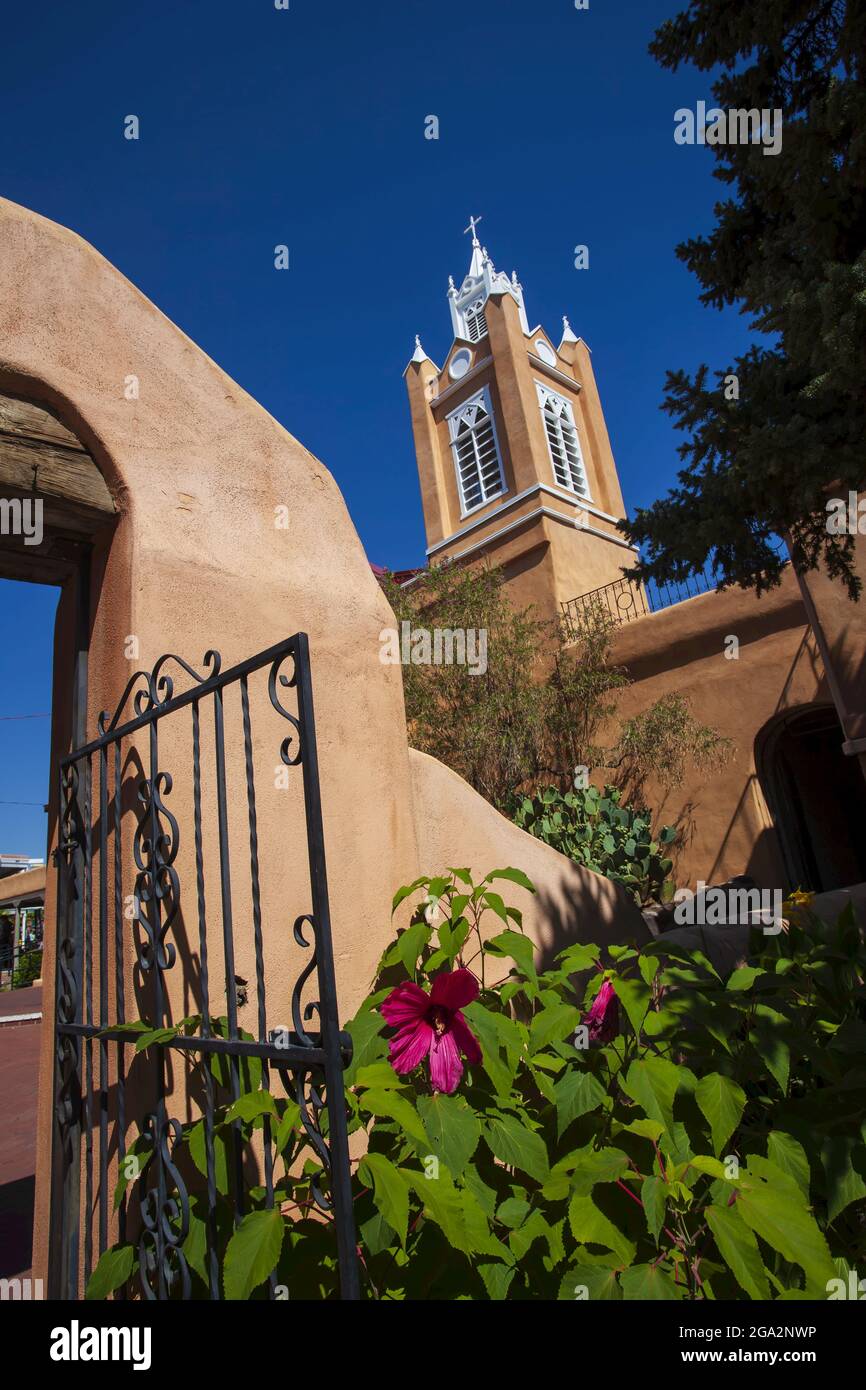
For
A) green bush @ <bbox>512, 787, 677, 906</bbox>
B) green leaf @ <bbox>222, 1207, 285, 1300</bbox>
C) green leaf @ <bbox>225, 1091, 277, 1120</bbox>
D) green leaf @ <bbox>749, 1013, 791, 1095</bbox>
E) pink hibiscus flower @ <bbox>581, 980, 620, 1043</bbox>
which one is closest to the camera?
green leaf @ <bbox>222, 1207, 285, 1300</bbox>

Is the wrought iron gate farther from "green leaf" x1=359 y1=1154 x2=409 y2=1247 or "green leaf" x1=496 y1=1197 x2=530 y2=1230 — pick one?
"green leaf" x1=496 y1=1197 x2=530 y2=1230

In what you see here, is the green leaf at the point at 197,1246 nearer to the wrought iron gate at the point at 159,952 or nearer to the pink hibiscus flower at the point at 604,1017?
the wrought iron gate at the point at 159,952

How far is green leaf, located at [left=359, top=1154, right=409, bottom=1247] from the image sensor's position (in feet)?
4.52

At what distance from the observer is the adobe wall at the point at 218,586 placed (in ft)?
8.59

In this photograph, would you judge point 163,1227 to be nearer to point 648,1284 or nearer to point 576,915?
point 648,1284

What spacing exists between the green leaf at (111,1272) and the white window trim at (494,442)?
15.8m

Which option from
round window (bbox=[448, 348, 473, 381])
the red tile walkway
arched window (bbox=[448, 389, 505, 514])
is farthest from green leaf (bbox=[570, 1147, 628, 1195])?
round window (bbox=[448, 348, 473, 381])

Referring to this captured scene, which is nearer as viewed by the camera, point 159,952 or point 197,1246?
point 197,1246

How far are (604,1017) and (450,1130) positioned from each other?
71 cm

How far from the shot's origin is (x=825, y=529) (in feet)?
20.0

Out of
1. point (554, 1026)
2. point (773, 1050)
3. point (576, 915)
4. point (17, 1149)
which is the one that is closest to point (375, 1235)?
point (554, 1026)

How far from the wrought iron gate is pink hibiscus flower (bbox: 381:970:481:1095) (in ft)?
0.70

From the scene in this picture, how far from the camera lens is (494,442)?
17.5 meters

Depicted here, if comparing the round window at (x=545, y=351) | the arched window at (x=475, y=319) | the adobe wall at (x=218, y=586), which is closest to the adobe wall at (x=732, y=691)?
the adobe wall at (x=218, y=586)
